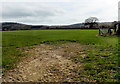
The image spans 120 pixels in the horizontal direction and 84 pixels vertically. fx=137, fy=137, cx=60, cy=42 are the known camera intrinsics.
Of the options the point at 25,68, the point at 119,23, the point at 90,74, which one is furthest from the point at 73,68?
the point at 119,23

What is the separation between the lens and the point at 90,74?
5.47 metres

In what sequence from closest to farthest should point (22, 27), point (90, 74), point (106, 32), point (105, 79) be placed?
1. point (105, 79)
2. point (90, 74)
3. point (106, 32)
4. point (22, 27)

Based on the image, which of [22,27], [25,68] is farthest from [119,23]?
[22,27]

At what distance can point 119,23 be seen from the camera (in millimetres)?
21516

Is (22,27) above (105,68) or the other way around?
above

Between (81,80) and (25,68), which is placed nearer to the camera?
(81,80)

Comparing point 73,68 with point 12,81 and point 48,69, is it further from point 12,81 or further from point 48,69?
point 12,81

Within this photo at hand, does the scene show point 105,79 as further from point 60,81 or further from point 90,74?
point 60,81

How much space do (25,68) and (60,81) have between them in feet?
7.40

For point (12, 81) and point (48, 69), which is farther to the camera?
point (48, 69)

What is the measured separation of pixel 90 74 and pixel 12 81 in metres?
3.04

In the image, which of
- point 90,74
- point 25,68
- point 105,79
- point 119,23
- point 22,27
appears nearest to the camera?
point 105,79

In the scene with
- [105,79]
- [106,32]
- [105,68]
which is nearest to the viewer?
[105,79]

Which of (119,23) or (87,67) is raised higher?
(119,23)
